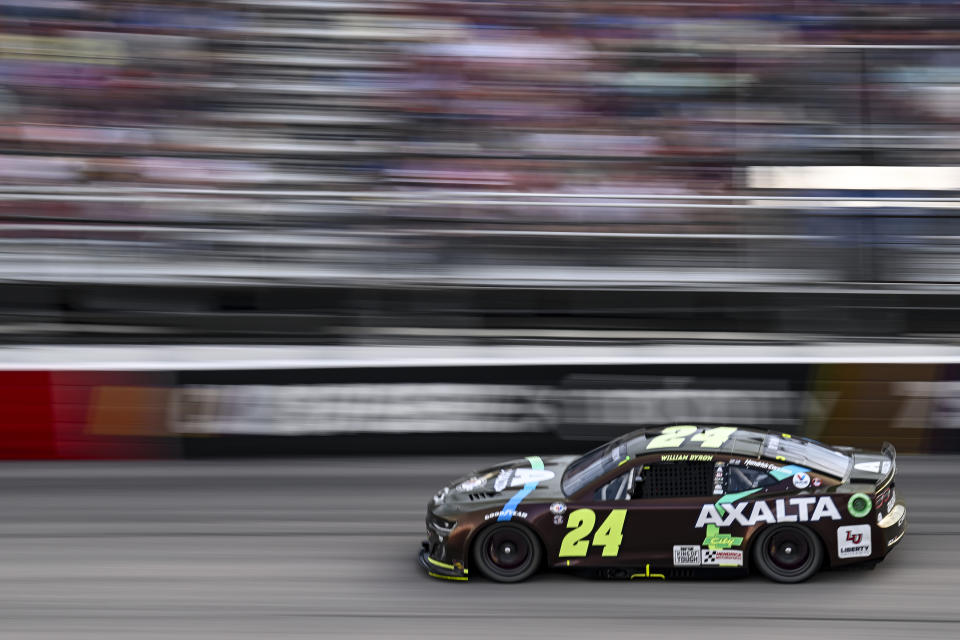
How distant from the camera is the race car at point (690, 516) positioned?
701 cm

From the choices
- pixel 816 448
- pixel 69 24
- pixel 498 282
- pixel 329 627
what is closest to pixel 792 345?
pixel 498 282

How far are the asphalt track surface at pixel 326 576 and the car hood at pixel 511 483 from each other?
55 centimetres

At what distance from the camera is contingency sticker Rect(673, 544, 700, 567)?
709 centimetres

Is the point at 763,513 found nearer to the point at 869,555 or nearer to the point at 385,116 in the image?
the point at 869,555

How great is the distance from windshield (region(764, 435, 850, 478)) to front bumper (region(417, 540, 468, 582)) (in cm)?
211

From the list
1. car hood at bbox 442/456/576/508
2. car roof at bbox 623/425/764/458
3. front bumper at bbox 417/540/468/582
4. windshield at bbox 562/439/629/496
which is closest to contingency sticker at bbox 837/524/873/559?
car roof at bbox 623/425/764/458

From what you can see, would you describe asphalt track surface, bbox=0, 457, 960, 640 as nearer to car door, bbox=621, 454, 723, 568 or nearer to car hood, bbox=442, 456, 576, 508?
car door, bbox=621, 454, 723, 568

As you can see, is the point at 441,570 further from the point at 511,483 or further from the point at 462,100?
the point at 462,100

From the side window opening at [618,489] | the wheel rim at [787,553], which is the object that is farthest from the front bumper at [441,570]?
the wheel rim at [787,553]

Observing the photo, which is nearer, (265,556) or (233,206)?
(265,556)

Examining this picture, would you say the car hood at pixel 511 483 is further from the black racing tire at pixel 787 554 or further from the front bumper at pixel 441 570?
the black racing tire at pixel 787 554

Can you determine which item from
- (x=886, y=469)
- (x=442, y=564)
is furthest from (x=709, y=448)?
(x=442, y=564)

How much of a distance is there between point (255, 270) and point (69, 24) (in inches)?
195

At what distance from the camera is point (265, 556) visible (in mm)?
8281
